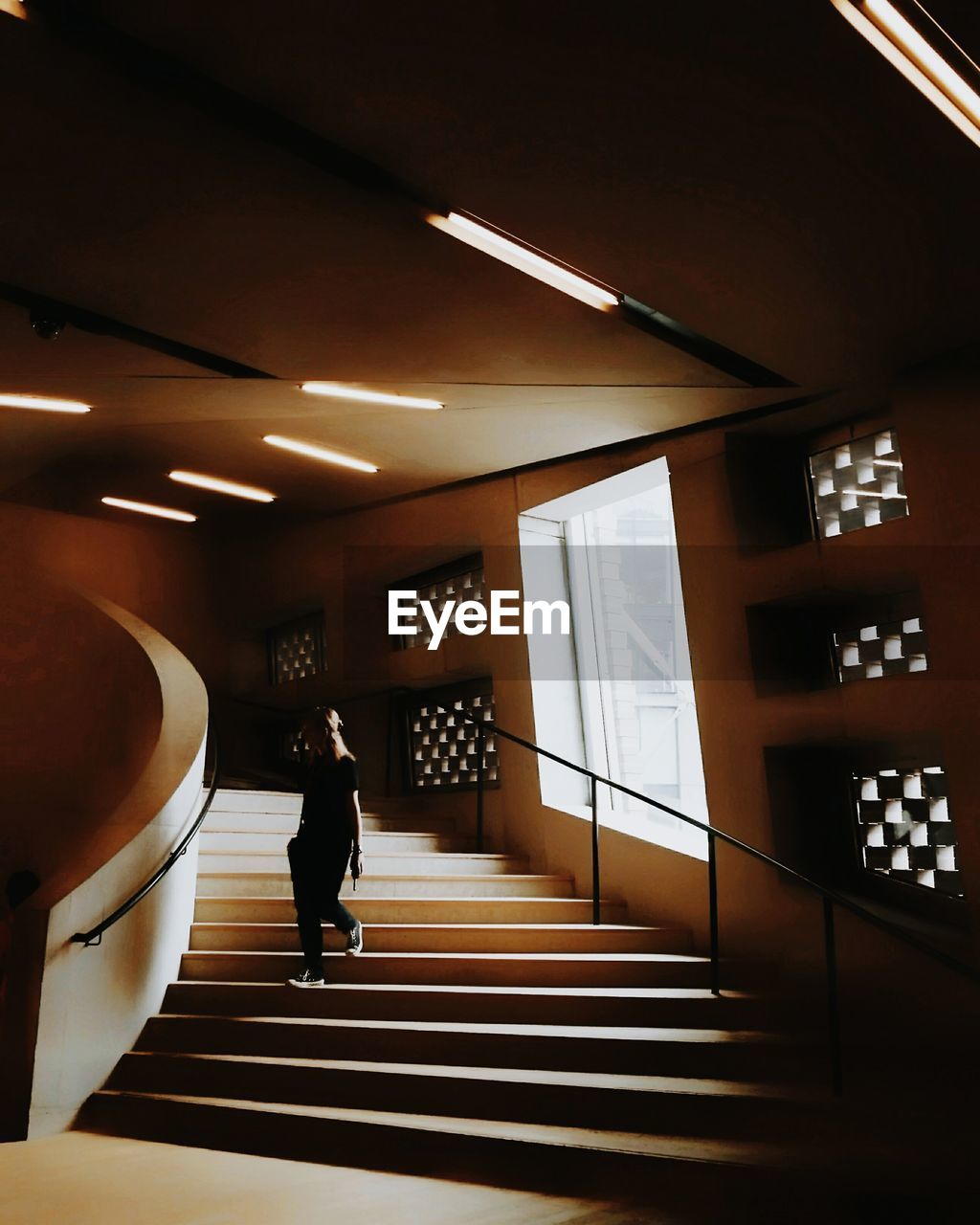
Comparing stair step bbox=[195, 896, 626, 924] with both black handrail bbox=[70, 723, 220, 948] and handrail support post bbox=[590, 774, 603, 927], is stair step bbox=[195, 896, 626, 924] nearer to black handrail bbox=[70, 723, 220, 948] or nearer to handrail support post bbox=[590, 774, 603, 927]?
handrail support post bbox=[590, 774, 603, 927]

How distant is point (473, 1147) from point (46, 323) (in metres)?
4.00

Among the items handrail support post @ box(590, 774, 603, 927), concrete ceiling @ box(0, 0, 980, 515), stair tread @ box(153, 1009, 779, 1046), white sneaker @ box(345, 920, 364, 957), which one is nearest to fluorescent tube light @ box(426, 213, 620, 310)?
concrete ceiling @ box(0, 0, 980, 515)

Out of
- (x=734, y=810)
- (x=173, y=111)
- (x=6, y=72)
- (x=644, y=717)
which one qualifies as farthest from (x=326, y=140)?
(x=644, y=717)

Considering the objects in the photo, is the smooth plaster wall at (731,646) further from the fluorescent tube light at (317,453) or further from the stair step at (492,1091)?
the stair step at (492,1091)

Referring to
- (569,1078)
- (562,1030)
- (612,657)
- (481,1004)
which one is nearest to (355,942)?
(481,1004)

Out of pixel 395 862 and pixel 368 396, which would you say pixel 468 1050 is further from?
pixel 368 396

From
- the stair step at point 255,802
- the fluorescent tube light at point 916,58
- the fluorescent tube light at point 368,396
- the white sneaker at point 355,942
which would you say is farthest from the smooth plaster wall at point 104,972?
the fluorescent tube light at point 916,58

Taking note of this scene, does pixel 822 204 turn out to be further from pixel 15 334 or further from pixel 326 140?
pixel 15 334

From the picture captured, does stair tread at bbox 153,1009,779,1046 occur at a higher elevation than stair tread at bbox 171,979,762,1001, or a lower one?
lower

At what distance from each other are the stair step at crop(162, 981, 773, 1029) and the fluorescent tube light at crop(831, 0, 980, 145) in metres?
3.81

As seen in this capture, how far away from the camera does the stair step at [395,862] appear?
658cm

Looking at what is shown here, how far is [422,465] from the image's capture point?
738 centimetres

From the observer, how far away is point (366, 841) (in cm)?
688

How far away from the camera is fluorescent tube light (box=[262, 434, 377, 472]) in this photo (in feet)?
22.9
